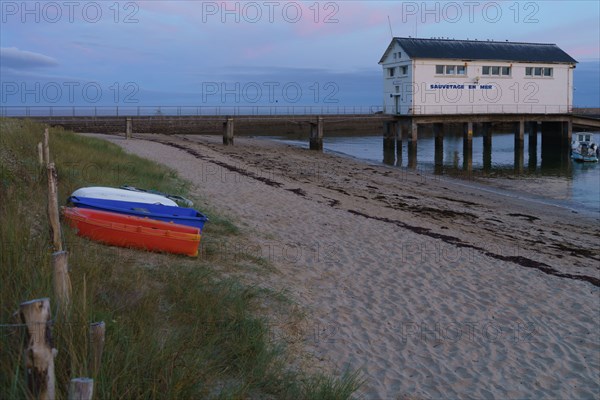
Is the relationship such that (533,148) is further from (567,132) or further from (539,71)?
(539,71)

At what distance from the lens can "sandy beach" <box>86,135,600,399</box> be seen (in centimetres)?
633

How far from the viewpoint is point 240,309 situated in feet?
20.2

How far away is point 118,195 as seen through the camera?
9.02 metres

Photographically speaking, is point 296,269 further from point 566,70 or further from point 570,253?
point 566,70

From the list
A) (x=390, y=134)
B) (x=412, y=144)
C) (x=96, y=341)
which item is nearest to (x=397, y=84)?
(x=390, y=134)

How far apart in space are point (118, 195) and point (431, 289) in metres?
5.01

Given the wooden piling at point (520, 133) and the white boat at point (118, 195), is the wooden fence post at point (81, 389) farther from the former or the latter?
the wooden piling at point (520, 133)

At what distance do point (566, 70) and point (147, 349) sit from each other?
51073 mm

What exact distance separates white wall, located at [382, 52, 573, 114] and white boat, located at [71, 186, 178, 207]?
36.4 metres

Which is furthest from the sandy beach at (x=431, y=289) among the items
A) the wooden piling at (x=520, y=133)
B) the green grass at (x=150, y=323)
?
the wooden piling at (x=520, y=133)

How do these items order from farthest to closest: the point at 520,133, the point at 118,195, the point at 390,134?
the point at 390,134 < the point at 520,133 < the point at 118,195

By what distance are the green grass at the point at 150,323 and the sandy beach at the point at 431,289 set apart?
82cm

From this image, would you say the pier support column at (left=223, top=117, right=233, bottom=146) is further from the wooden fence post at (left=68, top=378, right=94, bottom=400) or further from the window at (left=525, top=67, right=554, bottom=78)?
the wooden fence post at (left=68, top=378, right=94, bottom=400)

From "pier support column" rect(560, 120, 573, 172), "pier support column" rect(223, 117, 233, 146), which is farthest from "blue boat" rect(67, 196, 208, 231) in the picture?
"pier support column" rect(560, 120, 573, 172)
